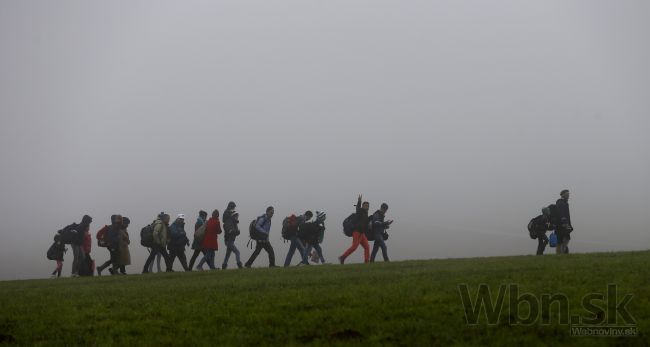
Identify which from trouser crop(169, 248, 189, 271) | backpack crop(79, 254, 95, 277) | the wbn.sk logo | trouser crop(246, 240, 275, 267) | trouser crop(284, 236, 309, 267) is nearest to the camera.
Result: the wbn.sk logo

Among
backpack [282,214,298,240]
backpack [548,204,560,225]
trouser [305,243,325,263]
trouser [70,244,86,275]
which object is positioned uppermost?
backpack [548,204,560,225]

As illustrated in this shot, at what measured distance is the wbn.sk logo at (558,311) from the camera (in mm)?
11133

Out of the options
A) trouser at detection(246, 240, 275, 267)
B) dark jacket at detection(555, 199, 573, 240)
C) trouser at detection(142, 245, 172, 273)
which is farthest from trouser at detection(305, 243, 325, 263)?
dark jacket at detection(555, 199, 573, 240)

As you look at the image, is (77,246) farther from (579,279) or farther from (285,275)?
(579,279)

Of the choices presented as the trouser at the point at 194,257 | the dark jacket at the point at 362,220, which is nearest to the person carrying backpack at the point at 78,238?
the trouser at the point at 194,257

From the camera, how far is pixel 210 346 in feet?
36.6

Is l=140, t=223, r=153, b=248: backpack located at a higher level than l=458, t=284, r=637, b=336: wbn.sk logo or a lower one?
higher

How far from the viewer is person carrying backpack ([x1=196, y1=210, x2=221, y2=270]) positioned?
94.2 ft

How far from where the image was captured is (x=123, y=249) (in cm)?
2925

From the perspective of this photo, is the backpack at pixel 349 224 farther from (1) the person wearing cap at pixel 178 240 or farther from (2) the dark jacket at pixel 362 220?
(1) the person wearing cap at pixel 178 240

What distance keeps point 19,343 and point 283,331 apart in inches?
161

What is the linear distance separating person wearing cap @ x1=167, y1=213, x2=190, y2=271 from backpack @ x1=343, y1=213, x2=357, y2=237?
580cm

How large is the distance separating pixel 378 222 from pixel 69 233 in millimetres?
11412

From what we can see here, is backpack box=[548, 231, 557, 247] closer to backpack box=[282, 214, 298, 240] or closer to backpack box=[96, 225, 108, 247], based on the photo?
backpack box=[282, 214, 298, 240]
